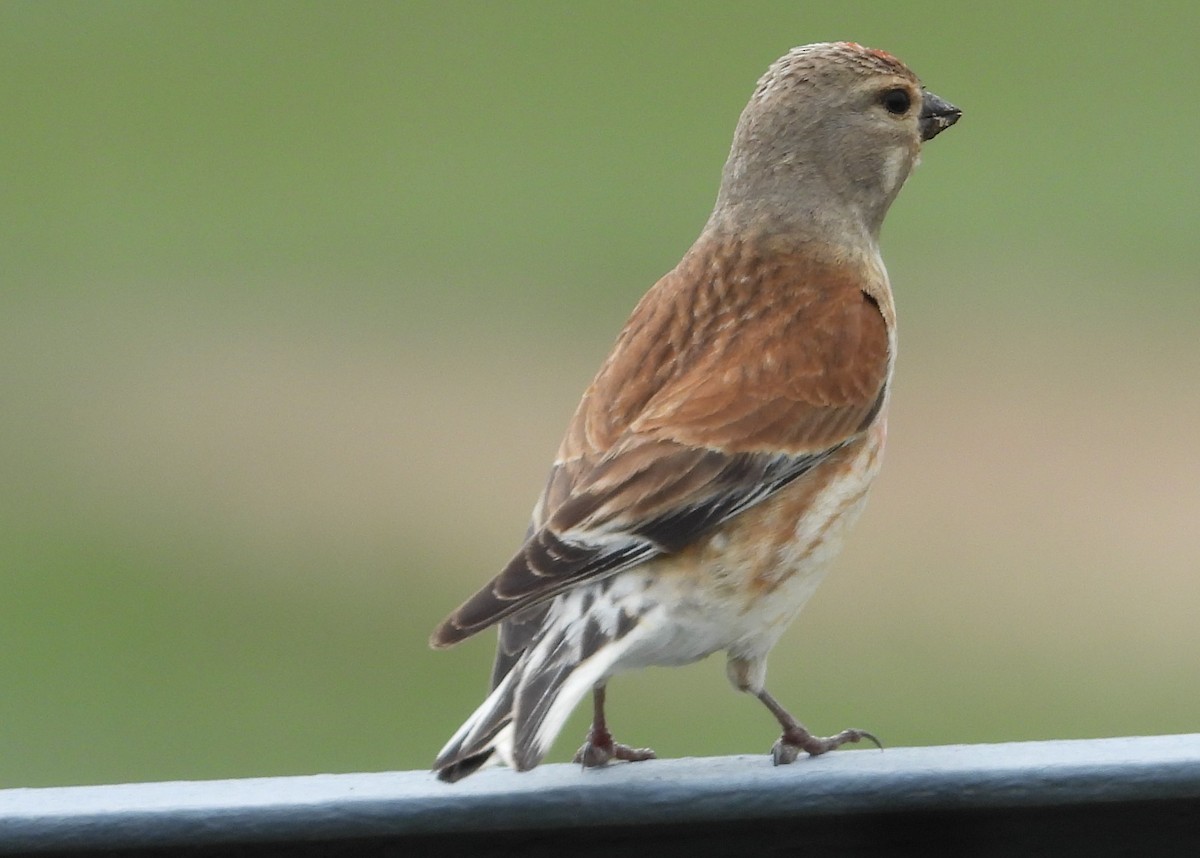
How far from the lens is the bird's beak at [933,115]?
3713 mm

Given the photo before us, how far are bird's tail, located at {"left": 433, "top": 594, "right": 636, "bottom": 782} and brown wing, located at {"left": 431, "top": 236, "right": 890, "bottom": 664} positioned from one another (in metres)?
0.08

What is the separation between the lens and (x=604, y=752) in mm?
2961

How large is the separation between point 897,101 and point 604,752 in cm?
136

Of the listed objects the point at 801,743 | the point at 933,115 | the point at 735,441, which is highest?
the point at 933,115

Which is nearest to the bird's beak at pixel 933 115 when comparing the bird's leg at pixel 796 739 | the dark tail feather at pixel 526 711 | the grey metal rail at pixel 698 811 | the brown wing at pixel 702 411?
the brown wing at pixel 702 411

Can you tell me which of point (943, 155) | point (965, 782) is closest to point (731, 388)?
point (965, 782)

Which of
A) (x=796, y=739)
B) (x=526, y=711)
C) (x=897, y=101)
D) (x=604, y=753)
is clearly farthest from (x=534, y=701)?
(x=897, y=101)

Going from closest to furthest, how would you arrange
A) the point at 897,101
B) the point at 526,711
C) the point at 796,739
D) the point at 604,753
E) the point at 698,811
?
the point at 698,811, the point at 526,711, the point at 604,753, the point at 796,739, the point at 897,101

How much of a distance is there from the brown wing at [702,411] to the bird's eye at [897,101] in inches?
11.6

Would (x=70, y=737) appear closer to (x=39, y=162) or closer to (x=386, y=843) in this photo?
(x=386, y=843)

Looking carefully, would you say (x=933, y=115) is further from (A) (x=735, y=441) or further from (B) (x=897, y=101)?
(A) (x=735, y=441)

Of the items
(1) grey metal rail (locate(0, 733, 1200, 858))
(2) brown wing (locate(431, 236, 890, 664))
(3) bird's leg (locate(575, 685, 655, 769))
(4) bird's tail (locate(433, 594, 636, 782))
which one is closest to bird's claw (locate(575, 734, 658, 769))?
(3) bird's leg (locate(575, 685, 655, 769))

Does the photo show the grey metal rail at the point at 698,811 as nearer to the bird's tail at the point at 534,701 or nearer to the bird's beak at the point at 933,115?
the bird's tail at the point at 534,701

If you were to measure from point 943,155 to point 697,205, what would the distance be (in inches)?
102
